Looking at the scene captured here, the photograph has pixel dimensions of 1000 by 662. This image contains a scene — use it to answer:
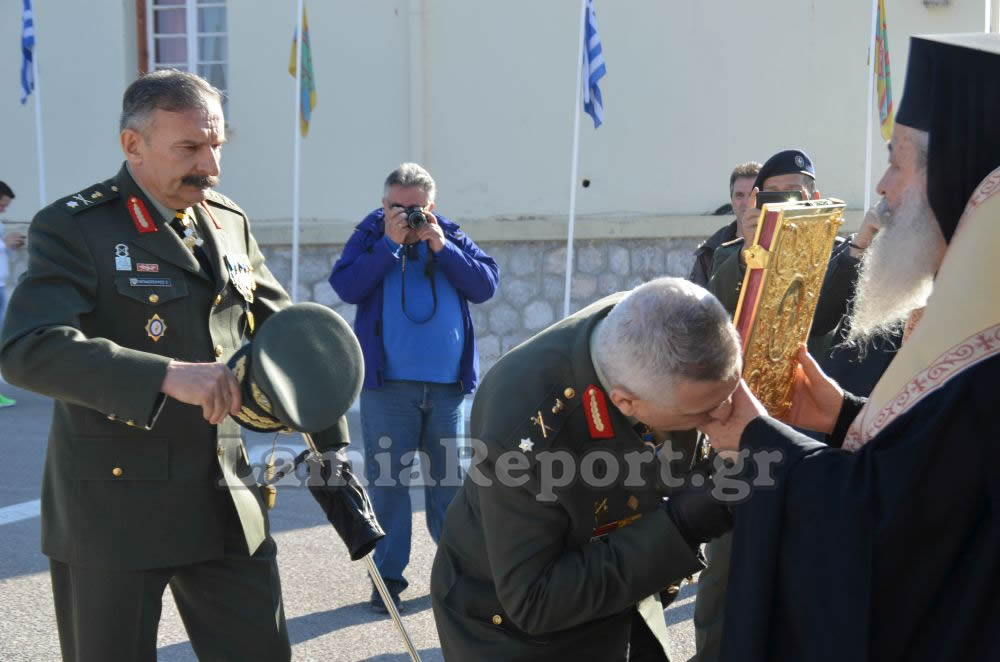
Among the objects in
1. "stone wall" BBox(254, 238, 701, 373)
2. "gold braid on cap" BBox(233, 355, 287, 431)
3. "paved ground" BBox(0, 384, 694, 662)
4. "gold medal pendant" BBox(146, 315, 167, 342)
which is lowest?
"paved ground" BBox(0, 384, 694, 662)

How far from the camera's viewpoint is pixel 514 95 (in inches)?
433

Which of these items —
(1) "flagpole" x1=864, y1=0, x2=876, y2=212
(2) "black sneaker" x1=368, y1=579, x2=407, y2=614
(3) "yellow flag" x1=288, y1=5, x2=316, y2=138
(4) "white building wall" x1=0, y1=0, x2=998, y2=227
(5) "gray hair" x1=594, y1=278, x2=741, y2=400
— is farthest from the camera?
(3) "yellow flag" x1=288, y1=5, x2=316, y2=138

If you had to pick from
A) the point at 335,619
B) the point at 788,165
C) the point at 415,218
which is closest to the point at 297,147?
A: the point at 415,218

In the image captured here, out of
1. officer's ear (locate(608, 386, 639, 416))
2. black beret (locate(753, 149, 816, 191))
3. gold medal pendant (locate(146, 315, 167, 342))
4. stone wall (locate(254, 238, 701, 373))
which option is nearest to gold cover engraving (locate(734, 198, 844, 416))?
officer's ear (locate(608, 386, 639, 416))

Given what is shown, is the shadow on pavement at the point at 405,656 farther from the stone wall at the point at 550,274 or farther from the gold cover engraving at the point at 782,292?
the stone wall at the point at 550,274

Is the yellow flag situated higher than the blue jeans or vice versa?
the yellow flag

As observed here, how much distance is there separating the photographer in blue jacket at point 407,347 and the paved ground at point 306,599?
0.28 m

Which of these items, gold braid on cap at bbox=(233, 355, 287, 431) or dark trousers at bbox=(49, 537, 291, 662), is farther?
dark trousers at bbox=(49, 537, 291, 662)

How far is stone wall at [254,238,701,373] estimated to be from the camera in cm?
1077

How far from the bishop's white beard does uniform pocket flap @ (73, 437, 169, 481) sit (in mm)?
1885

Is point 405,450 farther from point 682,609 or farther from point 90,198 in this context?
point 90,198

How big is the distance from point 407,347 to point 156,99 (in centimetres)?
275

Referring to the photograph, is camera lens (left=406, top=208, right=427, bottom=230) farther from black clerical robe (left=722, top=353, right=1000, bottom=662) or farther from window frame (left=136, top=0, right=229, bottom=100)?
window frame (left=136, top=0, right=229, bottom=100)

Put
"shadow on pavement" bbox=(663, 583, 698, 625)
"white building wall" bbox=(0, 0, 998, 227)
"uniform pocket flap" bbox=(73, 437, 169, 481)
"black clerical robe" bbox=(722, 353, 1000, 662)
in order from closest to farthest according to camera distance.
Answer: "black clerical robe" bbox=(722, 353, 1000, 662) < "uniform pocket flap" bbox=(73, 437, 169, 481) < "shadow on pavement" bbox=(663, 583, 698, 625) < "white building wall" bbox=(0, 0, 998, 227)
